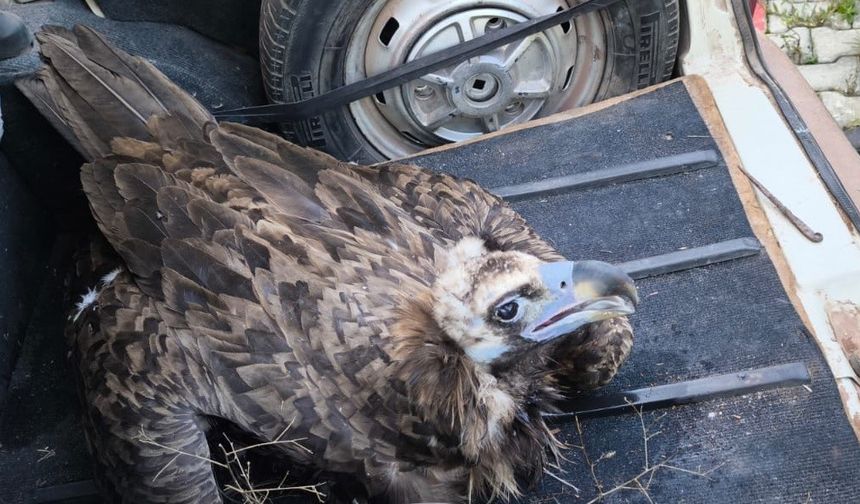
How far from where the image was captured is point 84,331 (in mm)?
2389

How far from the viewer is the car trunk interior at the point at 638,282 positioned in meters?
2.43

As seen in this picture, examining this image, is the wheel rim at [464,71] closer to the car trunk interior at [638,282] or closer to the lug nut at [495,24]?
the lug nut at [495,24]

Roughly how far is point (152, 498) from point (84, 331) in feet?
1.70

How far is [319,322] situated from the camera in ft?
7.00

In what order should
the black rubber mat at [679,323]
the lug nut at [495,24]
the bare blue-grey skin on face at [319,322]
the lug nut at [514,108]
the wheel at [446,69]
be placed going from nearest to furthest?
1. the bare blue-grey skin on face at [319,322]
2. the black rubber mat at [679,323]
3. the wheel at [446,69]
4. the lug nut at [495,24]
5. the lug nut at [514,108]

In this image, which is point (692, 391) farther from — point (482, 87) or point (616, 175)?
point (482, 87)

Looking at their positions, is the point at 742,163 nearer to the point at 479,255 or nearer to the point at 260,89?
the point at 479,255

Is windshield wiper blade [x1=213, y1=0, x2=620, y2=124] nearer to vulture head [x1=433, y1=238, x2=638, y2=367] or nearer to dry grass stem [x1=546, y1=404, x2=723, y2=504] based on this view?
vulture head [x1=433, y1=238, x2=638, y2=367]

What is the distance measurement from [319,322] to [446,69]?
52.9 inches

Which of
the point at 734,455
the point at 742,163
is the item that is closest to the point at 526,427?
the point at 734,455

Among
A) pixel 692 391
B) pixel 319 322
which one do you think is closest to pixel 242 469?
pixel 319 322

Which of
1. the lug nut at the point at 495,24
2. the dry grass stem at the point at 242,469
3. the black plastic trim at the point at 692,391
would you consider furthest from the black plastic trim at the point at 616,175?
the dry grass stem at the point at 242,469

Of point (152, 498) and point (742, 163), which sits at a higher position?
point (152, 498)

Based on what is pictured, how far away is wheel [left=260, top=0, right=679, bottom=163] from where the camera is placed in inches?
119
